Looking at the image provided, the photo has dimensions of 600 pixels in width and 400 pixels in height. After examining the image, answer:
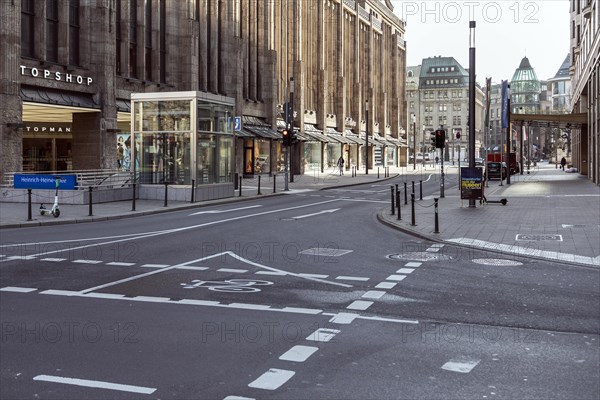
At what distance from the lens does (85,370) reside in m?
6.51

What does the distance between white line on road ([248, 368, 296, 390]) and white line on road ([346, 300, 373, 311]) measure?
2.93m

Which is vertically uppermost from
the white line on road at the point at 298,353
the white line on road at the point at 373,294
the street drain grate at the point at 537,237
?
the street drain grate at the point at 537,237

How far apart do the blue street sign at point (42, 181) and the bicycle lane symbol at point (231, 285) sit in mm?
19438

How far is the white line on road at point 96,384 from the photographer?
5914 millimetres

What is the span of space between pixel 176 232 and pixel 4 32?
21.2m

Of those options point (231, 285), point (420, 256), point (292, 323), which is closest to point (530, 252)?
point (420, 256)

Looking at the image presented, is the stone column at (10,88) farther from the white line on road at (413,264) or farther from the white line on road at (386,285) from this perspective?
the white line on road at (386,285)

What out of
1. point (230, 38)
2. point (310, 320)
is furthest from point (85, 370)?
point (230, 38)

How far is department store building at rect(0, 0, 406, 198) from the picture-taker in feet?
108

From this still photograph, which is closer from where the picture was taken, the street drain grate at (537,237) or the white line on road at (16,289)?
the white line on road at (16,289)

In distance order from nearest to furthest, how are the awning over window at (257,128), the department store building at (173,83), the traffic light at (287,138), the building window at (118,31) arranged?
the department store building at (173,83)
the traffic light at (287,138)
the building window at (118,31)
the awning over window at (257,128)

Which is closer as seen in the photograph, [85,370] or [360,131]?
[85,370]

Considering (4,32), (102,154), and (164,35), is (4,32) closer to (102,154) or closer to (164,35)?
(102,154)

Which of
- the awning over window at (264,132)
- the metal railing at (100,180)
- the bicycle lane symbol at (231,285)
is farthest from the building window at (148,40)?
the bicycle lane symbol at (231,285)
